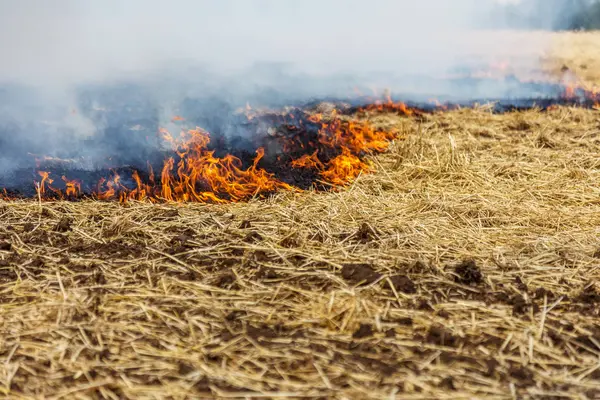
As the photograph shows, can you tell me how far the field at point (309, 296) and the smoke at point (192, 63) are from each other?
4.46ft

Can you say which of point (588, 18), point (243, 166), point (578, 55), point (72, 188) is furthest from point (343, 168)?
point (588, 18)

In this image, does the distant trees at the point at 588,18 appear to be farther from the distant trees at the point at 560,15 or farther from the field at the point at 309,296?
the field at the point at 309,296

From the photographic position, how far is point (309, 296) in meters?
2.95

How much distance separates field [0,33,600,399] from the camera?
236cm

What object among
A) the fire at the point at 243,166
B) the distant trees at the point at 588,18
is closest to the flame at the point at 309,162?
the fire at the point at 243,166

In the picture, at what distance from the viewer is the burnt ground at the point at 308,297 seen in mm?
2361

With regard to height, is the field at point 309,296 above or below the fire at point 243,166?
below

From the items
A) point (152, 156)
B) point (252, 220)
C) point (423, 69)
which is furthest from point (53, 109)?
point (423, 69)

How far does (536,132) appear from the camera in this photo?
6707mm

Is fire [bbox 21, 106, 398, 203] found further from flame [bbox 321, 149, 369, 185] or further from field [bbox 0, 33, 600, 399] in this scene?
field [bbox 0, 33, 600, 399]

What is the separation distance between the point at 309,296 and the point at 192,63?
521 cm

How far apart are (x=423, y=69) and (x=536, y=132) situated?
10.8ft

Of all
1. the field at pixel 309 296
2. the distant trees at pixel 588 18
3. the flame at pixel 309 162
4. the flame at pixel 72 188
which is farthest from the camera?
the distant trees at pixel 588 18

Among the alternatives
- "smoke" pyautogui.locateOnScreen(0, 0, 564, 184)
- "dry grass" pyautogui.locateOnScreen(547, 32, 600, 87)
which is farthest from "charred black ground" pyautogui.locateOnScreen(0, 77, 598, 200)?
"dry grass" pyautogui.locateOnScreen(547, 32, 600, 87)
